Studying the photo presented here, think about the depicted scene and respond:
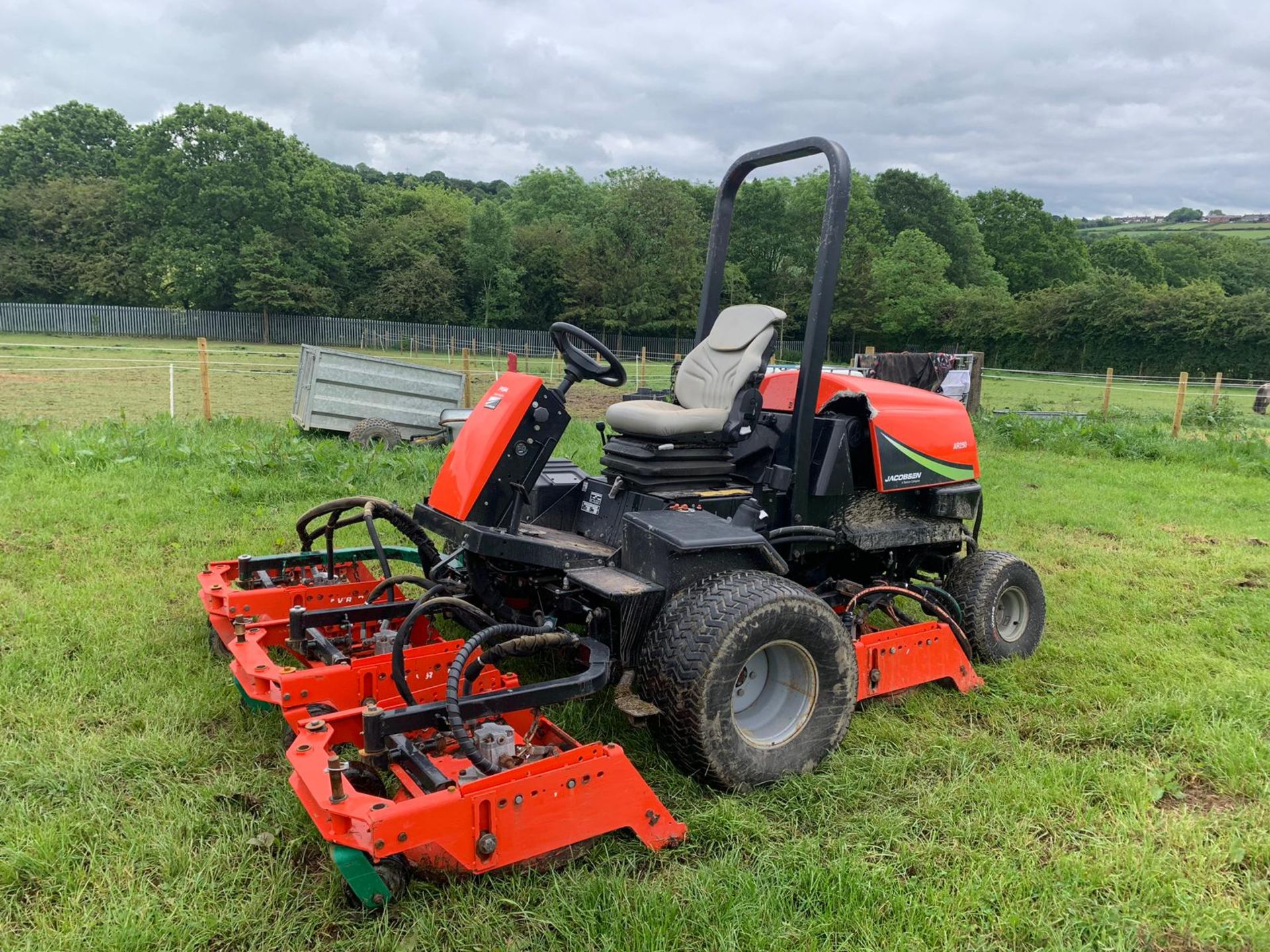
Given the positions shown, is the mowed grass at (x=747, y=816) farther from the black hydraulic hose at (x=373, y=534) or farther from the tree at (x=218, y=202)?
the tree at (x=218, y=202)

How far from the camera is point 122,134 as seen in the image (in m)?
56.5

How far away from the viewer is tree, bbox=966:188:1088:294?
60469 millimetres

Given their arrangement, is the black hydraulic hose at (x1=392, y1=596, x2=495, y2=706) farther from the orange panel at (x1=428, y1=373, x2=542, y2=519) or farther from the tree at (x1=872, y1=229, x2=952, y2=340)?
the tree at (x1=872, y1=229, x2=952, y2=340)

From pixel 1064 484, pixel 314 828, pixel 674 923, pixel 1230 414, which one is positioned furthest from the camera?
pixel 1230 414

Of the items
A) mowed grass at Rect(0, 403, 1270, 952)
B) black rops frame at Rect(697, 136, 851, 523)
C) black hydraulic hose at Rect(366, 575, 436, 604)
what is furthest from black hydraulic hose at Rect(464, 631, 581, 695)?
black rops frame at Rect(697, 136, 851, 523)

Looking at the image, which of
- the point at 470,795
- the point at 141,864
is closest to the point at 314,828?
the point at 141,864

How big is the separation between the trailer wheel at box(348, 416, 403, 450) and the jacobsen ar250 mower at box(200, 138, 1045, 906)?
542 cm

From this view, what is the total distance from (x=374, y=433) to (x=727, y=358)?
A: 6.72 meters

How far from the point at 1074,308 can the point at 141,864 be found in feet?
131

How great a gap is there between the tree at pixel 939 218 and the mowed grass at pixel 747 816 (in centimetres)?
5738

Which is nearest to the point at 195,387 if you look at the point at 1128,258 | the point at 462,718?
the point at 462,718

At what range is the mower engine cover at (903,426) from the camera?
402 cm

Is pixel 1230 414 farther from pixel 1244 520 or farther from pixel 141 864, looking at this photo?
pixel 141 864

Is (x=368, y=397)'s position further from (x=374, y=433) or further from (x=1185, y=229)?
(x=1185, y=229)
